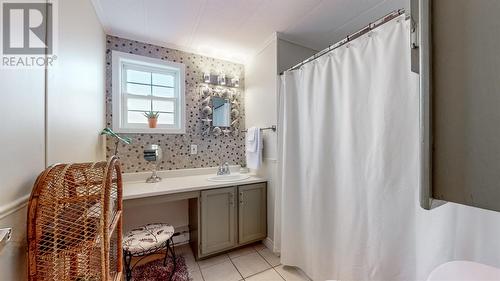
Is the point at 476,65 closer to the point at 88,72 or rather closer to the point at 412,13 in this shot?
the point at 412,13

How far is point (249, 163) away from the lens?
230cm

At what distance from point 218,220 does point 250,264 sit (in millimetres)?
508

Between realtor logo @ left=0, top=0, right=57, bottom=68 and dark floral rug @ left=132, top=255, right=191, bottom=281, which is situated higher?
realtor logo @ left=0, top=0, right=57, bottom=68

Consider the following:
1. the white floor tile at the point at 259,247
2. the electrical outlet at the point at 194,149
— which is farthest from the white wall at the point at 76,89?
the white floor tile at the point at 259,247

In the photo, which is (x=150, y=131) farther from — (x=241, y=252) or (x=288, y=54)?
(x=288, y=54)

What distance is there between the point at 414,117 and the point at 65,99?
188 cm

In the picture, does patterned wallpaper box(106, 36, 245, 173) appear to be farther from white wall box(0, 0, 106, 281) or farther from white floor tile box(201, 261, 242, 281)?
white floor tile box(201, 261, 242, 281)

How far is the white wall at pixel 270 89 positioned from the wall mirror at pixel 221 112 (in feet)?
1.14

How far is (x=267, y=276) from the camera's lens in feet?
5.51

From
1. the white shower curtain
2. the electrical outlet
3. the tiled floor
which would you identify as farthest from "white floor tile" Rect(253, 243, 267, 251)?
the electrical outlet

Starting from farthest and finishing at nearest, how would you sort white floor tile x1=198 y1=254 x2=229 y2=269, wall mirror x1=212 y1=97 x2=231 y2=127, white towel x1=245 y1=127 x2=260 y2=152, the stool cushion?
wall mirror x1=212 y1=97 x2=231 y2=127 < white towel x1=245 y1=127 x2=260 y2=152 < white floor tile x1=198 y1=254 x2=229 y2=269 < the stool cushion

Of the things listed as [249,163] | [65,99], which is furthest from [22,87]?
[249,163]

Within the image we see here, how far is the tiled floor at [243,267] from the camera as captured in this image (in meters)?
1.67

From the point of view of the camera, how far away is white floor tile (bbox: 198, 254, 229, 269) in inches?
72.6
